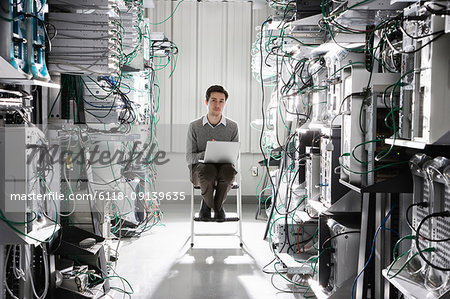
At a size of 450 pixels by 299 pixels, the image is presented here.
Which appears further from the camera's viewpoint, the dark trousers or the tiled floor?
the dark trousers

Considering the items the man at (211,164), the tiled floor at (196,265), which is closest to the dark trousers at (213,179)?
the man at (211,164)

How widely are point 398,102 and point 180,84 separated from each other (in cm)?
436

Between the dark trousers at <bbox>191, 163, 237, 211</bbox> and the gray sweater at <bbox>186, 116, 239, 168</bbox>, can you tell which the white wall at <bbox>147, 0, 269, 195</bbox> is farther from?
the dark trousers at <bbox>191, 163, 237, 211</bbox>

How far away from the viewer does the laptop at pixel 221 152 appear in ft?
13.3

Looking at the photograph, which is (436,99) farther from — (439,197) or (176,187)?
(176,187)

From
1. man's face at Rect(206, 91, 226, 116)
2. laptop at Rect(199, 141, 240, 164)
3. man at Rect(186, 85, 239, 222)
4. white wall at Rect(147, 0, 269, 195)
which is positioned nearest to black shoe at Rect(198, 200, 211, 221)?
man at Rect(186, 85, 239, 222)

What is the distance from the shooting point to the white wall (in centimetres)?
615

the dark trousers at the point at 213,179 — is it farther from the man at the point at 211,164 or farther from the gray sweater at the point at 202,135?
the gray sweater at the point at 202,135

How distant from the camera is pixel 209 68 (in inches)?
244

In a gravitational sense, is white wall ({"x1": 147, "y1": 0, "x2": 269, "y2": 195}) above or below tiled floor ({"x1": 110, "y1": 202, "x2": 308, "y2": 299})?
above

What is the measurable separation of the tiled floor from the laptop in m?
0.81

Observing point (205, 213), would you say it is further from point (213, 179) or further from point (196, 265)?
point (196, 265)

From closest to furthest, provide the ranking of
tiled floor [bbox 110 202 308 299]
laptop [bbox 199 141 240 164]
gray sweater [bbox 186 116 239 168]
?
tiled floor [bbox 110 202 308 299]
laptop [bbox 199 141 240 164]
gray sweater [bbox 186 116 239 168]

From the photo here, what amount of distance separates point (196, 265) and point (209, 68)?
317cm
